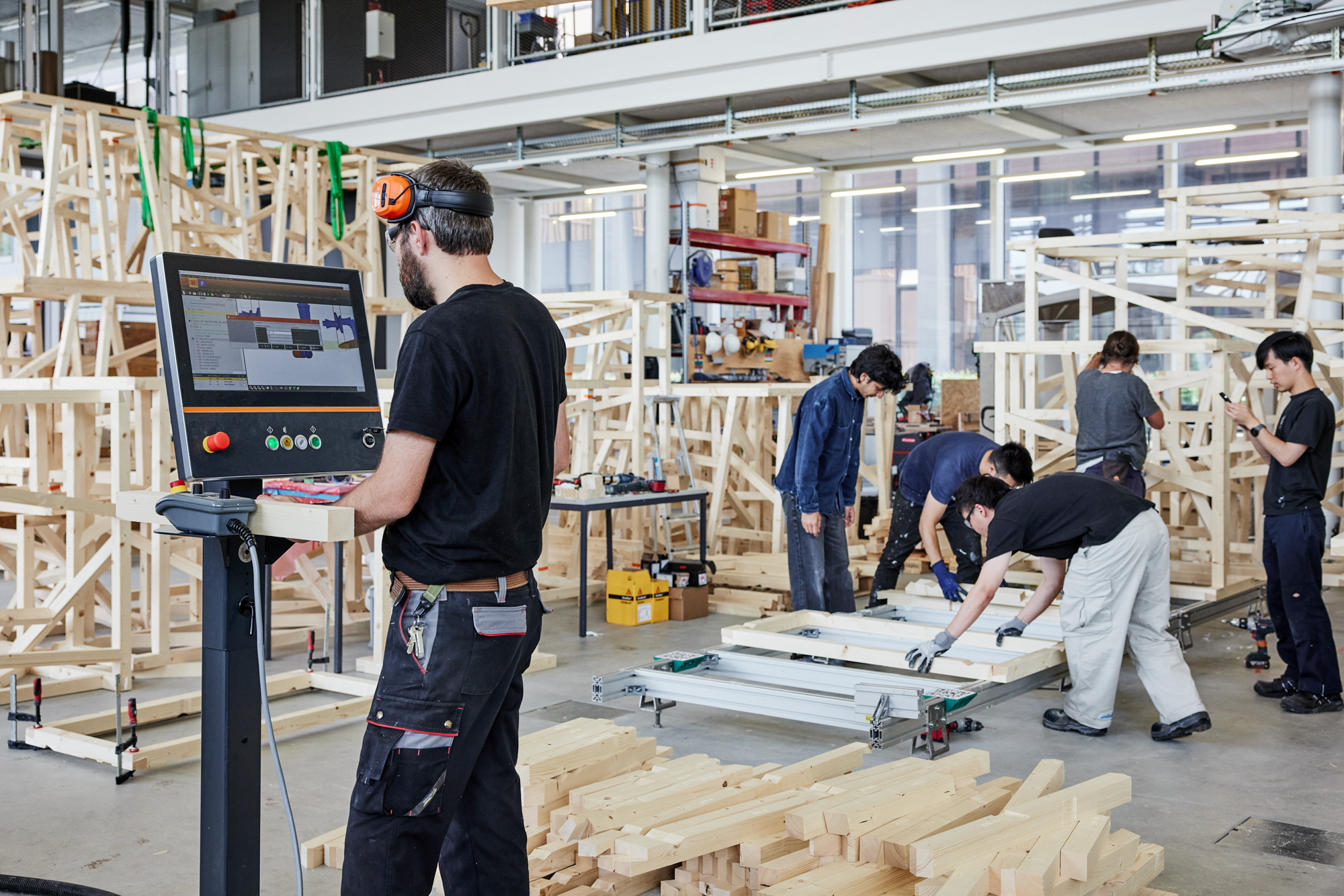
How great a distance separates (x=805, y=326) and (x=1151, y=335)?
5977mm

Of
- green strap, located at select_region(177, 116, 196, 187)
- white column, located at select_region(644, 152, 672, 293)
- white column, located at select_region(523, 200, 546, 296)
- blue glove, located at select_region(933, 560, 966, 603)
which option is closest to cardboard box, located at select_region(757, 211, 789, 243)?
white column, located at select_region(644, 152, 672, 293)

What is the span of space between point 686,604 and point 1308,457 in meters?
4.16

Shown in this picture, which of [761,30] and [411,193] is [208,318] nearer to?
[411,193]

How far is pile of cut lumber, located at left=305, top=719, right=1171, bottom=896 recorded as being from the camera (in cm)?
340

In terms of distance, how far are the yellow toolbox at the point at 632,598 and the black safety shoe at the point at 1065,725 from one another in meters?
3.26

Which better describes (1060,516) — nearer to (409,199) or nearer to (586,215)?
(409,199)

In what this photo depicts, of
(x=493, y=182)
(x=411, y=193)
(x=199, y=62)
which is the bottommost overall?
(x=411, y=193)

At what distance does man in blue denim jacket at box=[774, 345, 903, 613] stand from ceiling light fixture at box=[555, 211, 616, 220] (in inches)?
498

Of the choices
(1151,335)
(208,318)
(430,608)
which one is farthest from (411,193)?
(1151,335)

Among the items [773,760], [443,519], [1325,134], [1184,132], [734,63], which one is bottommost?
[773,760]

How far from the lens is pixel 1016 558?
29.4 ft

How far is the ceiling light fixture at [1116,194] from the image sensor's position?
15.9 m

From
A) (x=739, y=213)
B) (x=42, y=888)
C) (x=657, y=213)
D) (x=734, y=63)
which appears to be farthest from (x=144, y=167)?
(x=657, y=213)

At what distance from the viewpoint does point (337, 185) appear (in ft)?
28.3
